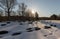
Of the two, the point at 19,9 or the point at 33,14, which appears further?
the point at 33,14

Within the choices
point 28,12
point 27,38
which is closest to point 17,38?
point 27,38

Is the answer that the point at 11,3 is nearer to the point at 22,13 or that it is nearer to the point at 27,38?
the point at 22,13

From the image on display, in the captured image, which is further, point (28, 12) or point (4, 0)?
Result: point (28, 12)

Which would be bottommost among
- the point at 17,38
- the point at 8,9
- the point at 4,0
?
the point at 17,38

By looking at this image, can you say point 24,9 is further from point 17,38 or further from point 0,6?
point 17,38

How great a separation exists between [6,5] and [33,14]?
19.6 meters

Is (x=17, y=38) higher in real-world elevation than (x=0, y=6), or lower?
lower

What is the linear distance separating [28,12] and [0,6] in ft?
52.7

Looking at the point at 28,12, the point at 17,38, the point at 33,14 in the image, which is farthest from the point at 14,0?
the point at 17,38

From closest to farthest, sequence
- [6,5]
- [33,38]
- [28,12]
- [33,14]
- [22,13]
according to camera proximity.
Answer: [33,38] → [6,5] → [22,13] → [28,12] → [33,14]

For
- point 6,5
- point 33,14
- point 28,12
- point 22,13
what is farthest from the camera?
point 33,14

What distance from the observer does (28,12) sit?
4588 cm

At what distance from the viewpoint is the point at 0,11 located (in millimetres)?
33031

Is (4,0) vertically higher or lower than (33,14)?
higher
